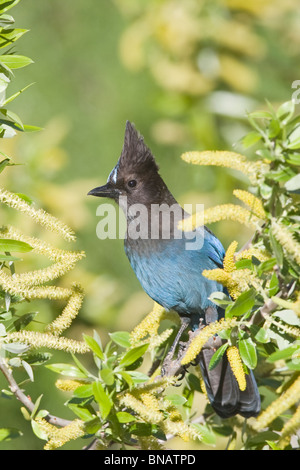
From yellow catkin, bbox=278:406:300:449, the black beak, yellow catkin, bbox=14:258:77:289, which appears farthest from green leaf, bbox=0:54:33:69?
the black beak

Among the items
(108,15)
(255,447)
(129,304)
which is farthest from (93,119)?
(255,447)

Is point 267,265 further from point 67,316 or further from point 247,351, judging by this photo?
point 67,316

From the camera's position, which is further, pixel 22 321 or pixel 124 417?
pixel 22 321

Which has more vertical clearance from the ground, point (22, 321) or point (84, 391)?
point (22, 321)

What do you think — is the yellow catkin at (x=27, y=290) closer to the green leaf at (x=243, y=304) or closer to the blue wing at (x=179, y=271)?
the green leaf at (x=243, y=304)

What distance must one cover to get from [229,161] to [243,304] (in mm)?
409

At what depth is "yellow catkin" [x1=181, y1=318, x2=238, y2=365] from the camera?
1.95m

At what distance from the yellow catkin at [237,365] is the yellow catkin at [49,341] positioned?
42 cm

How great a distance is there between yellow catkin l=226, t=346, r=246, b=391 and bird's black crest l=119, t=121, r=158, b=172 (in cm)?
155

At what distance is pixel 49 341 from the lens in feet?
6.55

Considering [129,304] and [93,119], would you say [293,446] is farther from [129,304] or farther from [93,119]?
[93,119]

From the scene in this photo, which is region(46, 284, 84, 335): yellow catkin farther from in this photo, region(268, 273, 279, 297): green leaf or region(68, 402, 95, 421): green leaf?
region(268, 273, 279, 297): green leaf

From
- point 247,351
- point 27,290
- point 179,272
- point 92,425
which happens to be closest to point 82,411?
point 92,425

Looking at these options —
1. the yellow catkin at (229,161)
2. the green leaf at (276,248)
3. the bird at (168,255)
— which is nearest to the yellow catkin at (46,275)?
the yellow catkin at (229,161)
